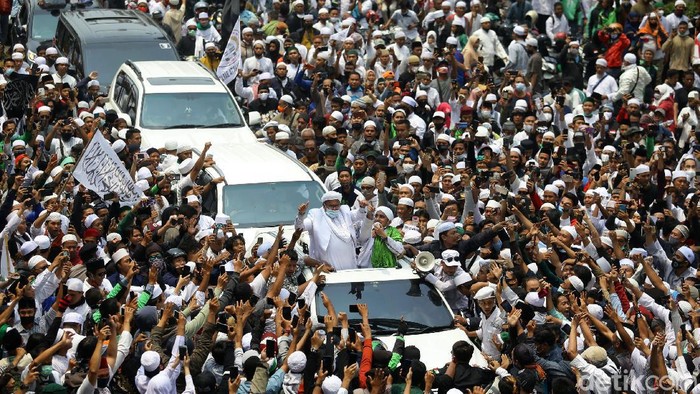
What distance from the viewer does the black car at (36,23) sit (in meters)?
24.2

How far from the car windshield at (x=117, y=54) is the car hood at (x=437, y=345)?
1012 cm

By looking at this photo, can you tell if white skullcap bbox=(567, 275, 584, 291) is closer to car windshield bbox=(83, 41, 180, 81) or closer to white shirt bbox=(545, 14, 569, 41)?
car windshield bbox=(83, 41, 180, 81)

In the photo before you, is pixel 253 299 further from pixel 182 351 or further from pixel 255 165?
pixel 255 165

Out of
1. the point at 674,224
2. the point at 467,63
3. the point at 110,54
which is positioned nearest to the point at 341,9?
the point at 467,63

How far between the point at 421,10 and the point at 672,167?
25.1ft

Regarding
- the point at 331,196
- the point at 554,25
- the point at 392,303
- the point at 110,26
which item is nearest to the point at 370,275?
the point at 392,303

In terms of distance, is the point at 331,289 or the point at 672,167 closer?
the point at 331,289

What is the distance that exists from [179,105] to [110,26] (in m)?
3.99

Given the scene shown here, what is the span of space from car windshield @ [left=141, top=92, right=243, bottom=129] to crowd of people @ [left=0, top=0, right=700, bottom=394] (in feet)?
1.72

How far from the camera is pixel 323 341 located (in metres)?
12.2

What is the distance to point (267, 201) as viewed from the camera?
16.1 m

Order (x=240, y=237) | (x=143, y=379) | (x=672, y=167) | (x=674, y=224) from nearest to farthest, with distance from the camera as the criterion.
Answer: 1. (x=143, y=379)
2. (x=240, y=237)
3. (x=674, y=224)
4. (x=672, y=167)

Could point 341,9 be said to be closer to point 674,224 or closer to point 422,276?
point 674,224

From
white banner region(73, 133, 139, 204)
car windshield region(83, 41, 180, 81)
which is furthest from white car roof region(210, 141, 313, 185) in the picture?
→ car windshield region(83, 41, 180, 81)
